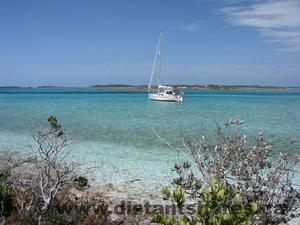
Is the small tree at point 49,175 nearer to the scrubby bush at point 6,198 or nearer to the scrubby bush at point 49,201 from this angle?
the scrubby bush at point 49,201

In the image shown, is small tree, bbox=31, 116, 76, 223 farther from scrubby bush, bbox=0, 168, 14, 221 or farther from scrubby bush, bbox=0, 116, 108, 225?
scrubby bush, bbox=0, 168, 14, 221

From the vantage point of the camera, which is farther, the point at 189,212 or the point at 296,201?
the point at 189,212

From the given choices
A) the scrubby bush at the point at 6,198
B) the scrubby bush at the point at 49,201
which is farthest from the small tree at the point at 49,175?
the scrubby bush at the point at 6,198

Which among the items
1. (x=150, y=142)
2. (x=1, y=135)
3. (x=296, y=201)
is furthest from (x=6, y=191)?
(x=1, y=135)

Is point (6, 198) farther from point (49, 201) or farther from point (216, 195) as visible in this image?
point (216, 195)

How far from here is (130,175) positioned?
36.7 feet

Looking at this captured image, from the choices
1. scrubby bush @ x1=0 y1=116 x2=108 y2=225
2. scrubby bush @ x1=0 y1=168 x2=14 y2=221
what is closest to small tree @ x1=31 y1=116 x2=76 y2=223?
scrubby bush @ x1=0 y1=116 x2=108 y2=225

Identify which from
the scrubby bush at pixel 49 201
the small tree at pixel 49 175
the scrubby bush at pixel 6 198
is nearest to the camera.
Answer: the scrubby bush at pixel 49 201

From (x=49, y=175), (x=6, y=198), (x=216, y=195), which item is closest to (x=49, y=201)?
(x=49, y=175)

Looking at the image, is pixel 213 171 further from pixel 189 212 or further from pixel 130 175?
pixel 130 175

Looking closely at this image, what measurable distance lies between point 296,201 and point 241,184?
31.6 inches

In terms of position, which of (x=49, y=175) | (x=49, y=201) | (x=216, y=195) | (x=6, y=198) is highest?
(x=216, y=195)

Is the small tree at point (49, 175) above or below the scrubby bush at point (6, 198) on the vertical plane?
above

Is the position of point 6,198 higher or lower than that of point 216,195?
lower
